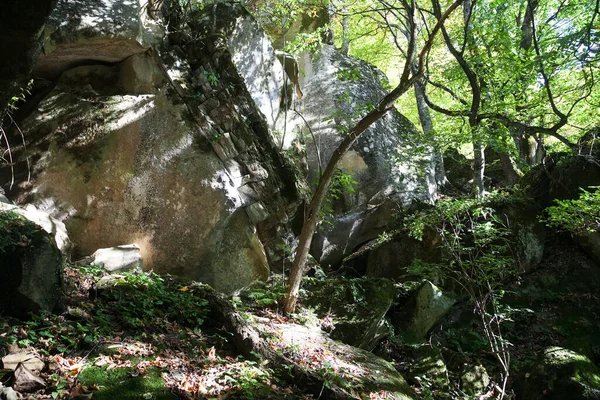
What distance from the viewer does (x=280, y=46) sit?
15.4m

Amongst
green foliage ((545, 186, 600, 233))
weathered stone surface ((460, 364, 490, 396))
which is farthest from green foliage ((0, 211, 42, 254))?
green foliage ((545, 186, 600, 233))

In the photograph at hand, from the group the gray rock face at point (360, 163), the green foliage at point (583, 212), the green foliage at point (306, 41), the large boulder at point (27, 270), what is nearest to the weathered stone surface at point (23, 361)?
the large boulder at point (27, 270)

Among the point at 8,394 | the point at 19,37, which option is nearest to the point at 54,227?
the point at 8,394

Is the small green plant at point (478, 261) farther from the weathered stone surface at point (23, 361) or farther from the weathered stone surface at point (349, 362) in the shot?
the weathered stone surface at point (23, 361)

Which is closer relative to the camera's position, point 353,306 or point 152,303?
point 152,303

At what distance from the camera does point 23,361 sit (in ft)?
10.9

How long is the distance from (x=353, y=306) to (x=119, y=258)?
164 inches

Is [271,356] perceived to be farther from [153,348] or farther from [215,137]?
[215,137]

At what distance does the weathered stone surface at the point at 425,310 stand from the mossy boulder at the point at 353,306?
855 mm

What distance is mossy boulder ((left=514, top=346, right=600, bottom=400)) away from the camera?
5949mm

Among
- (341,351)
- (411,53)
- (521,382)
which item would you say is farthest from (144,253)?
(521,382)

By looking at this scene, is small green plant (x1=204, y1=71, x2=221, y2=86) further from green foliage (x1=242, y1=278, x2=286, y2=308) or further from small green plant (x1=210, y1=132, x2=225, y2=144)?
green foliage (x1=242, y1=278, x2=286, y2=308)

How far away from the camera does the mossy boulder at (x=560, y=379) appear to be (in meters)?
5.95

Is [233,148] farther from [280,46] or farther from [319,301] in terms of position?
[280,46]
